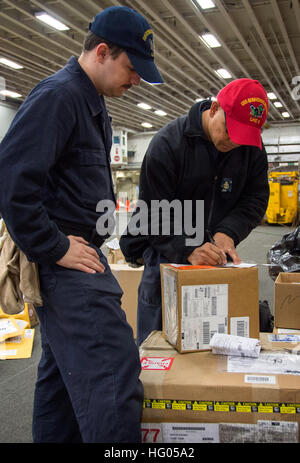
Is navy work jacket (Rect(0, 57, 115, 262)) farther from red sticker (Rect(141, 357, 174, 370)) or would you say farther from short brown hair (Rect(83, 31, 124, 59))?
red sticker (Rect(141, 357, 174, 370))

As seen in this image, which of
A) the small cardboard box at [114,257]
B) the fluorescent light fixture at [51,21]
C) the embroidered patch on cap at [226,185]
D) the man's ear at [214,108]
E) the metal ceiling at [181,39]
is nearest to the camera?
the man's ear at [214,108]

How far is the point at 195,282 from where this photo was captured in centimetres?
127

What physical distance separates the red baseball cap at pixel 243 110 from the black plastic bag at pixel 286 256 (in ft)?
4.93

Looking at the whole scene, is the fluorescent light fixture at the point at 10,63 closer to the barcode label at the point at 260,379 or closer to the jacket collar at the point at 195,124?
the jacket collar at the point at 195,124

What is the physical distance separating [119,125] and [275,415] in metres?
17.0

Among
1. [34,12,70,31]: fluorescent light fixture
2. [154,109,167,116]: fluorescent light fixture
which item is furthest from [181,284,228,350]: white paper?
[154,109,167,116]: fluorescent light fixture

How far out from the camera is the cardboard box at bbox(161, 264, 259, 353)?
1271mm

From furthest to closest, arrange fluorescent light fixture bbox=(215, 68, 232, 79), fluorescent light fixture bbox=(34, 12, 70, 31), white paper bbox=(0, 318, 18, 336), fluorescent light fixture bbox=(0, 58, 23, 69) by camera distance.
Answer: fluorescent light fixture bbox=(215, 68, 232, 79) → fluorescent light fixture bbox=(0, 58, 23, 69) → fluorescent light fixture bbox=(34, 12, 70, 31) → white paper bbox=(0, 318, 18, 336)

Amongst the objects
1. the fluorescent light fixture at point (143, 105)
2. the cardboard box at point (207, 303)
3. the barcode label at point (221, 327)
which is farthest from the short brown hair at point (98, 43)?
the fluorescent light fixture at point (143, 105)

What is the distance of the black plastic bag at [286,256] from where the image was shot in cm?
271

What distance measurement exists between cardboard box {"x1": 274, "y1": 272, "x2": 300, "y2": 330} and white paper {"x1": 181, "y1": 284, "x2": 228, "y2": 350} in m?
0.68

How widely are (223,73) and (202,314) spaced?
366 inches

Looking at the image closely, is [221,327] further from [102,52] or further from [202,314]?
[102,52]
